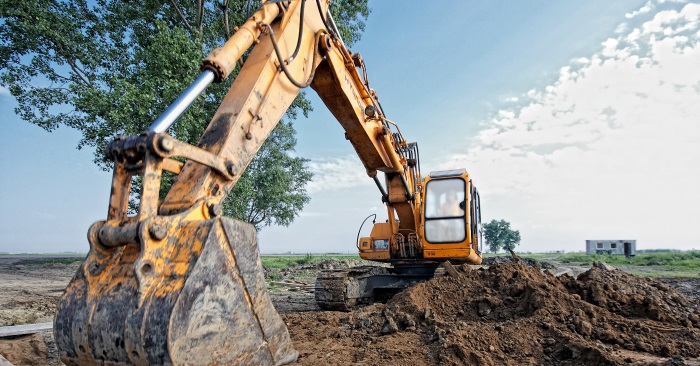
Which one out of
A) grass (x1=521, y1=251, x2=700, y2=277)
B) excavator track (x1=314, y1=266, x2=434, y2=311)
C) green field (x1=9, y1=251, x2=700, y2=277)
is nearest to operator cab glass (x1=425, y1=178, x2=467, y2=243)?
excavator track (x1=314, y1=266, x2=434, y2=311)

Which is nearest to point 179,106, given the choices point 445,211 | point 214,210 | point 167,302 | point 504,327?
point 214,210

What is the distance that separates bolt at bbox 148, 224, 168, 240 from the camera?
2.52 metres

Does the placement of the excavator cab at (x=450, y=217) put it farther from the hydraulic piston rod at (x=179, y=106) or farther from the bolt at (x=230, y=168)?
the hydraulic piston rod at (x=179, y=106)

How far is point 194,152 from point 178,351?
127 centimetres

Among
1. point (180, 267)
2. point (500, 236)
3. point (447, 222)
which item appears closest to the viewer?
point (180, 267)

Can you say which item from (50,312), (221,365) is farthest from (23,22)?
(221,365)

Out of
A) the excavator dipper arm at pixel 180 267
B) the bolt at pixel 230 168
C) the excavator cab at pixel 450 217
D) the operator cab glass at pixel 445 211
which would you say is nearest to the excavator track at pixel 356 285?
the excavator cab at pixel 450 217

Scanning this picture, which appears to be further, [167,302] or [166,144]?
[166,144]

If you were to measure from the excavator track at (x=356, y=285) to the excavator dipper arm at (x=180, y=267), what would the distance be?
4352 mm

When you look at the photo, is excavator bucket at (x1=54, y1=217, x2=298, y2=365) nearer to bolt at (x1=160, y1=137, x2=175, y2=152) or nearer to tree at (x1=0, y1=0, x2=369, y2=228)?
bolt at (x1=160, y1=137, x2=175, y2=152)

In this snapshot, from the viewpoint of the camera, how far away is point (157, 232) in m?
2.53

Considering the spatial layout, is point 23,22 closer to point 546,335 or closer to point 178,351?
point 178,351

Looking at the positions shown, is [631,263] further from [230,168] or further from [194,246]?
[194,246]

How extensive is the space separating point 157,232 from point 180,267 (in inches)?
9.7
